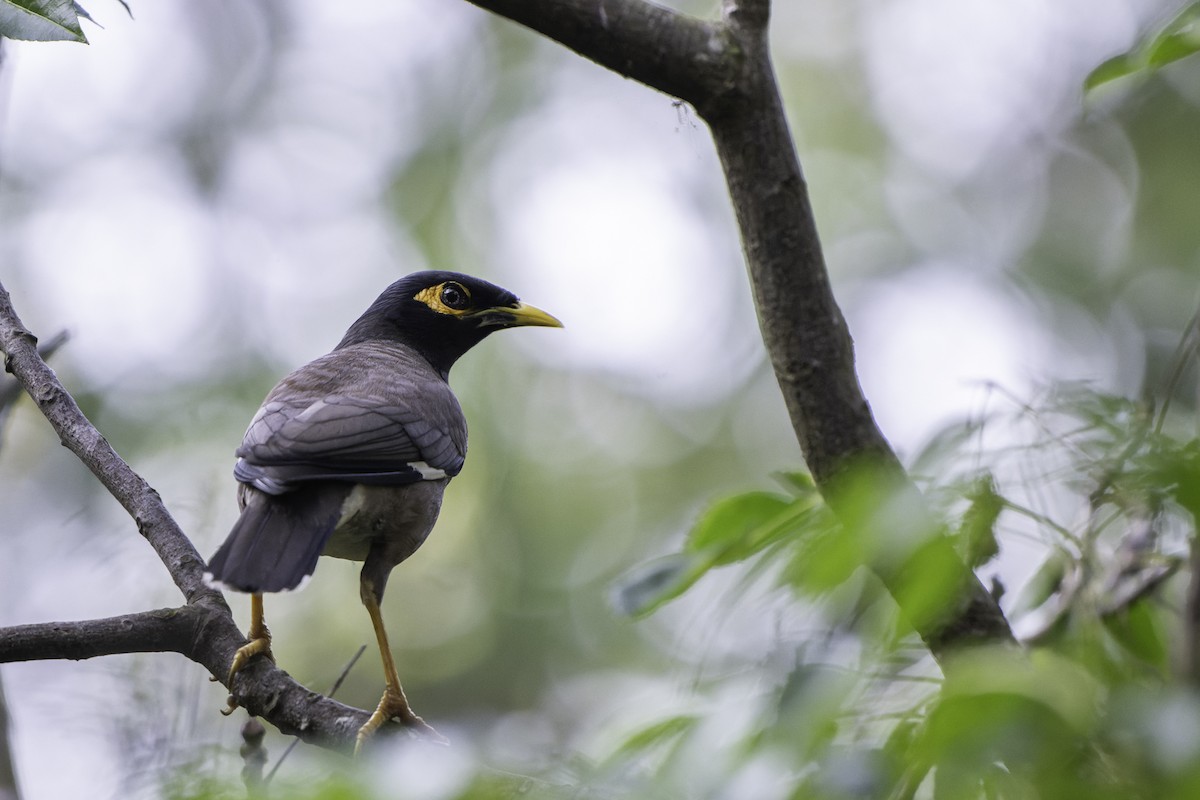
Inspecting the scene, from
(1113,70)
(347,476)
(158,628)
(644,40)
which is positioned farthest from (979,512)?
(347,476)

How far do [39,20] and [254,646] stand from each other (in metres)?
1.58

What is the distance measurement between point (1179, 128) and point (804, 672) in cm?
1187

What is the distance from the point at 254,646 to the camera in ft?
9.93

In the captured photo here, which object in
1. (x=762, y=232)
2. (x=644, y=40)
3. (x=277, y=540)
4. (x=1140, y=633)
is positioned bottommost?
(x=1140, y=633)

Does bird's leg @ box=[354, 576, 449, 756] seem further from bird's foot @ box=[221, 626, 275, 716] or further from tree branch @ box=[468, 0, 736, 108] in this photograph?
tree branch @ box=[468, 0, 736, 108]

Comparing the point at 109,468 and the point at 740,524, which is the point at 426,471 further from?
the point at 740,524

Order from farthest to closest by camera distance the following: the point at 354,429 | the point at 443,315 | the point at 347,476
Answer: the point at 443,315
the point at 354,429
the point at 347,476

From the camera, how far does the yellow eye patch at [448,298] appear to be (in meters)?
5.36

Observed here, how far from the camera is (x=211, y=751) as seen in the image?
8.98 ft

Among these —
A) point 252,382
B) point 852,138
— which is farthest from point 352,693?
point 852,138

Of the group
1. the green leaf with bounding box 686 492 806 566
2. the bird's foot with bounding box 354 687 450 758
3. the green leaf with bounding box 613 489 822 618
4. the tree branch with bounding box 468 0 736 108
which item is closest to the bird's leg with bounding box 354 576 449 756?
the bird's foot with bounding box 354 687 450 758

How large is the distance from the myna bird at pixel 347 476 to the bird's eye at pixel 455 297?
400 millimetres

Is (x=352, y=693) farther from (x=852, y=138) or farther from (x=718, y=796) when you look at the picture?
(x=718, y=796)

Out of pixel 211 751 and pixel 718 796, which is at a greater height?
pixel 718 796
